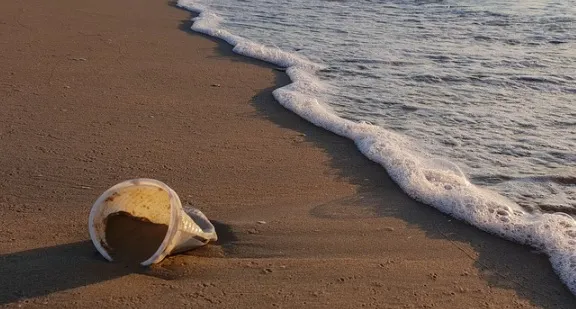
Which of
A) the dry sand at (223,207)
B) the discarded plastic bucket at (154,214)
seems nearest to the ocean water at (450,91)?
the dry sand at (223,207)

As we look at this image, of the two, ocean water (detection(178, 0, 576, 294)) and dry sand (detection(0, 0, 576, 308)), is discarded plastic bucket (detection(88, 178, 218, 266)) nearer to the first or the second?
dry sand (detection(0, 0, 576, 308))

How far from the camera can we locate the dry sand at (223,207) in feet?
8.82

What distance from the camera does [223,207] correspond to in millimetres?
3396

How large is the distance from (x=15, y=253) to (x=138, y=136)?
1.48 m

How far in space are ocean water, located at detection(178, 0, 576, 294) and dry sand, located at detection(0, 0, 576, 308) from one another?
0.65 feet

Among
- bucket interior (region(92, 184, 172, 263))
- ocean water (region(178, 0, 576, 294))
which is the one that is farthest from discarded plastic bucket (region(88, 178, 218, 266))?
ocean water (region(178, 0, 576, 294))

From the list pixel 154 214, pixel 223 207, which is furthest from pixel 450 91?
pixel 154 214

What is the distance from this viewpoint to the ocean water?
3602 mm

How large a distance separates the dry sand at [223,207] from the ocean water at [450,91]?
198 mm

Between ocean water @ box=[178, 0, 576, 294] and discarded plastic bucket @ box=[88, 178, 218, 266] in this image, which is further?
ocean water @ box=[178, 0, 576, 294]

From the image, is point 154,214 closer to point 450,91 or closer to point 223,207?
point 223,207

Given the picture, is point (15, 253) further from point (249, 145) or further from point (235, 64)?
point (235, 64)

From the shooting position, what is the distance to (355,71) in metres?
6.00

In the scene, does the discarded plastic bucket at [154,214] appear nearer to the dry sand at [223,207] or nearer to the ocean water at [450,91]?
the dry sand at [223,207]
